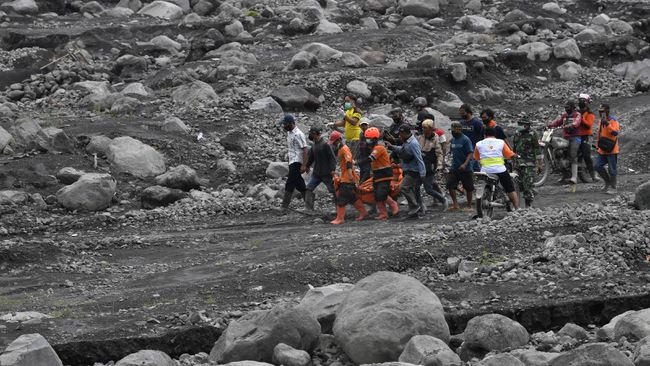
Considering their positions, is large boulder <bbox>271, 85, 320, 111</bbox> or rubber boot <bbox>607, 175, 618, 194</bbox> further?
large boulder <bbox>271, 85, 320, 111</bbox>

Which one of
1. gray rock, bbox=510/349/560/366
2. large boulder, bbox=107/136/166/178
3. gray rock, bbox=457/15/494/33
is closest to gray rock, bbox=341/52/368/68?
gray rock, bbox=457/15/494/33

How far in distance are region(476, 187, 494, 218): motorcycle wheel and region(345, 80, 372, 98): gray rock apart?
1013 cm

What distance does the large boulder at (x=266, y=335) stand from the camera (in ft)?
34.6

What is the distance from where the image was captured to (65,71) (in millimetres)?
28641

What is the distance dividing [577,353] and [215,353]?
11.2 feet

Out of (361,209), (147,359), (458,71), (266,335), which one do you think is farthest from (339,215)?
(458,71)

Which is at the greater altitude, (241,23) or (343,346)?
(241,23)

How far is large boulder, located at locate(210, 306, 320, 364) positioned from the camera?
1053cm

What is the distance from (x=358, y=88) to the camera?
25.6m

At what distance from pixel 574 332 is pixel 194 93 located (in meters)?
15.3

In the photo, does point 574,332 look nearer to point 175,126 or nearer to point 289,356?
point 289,356

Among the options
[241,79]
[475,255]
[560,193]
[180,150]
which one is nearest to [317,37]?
[241,79]

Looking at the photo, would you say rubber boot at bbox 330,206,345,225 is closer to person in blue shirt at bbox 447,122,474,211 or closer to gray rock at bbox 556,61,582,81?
person in blue shirt at bbox 447,122,474,211

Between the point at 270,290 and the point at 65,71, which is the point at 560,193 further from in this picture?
the point at 65,71
